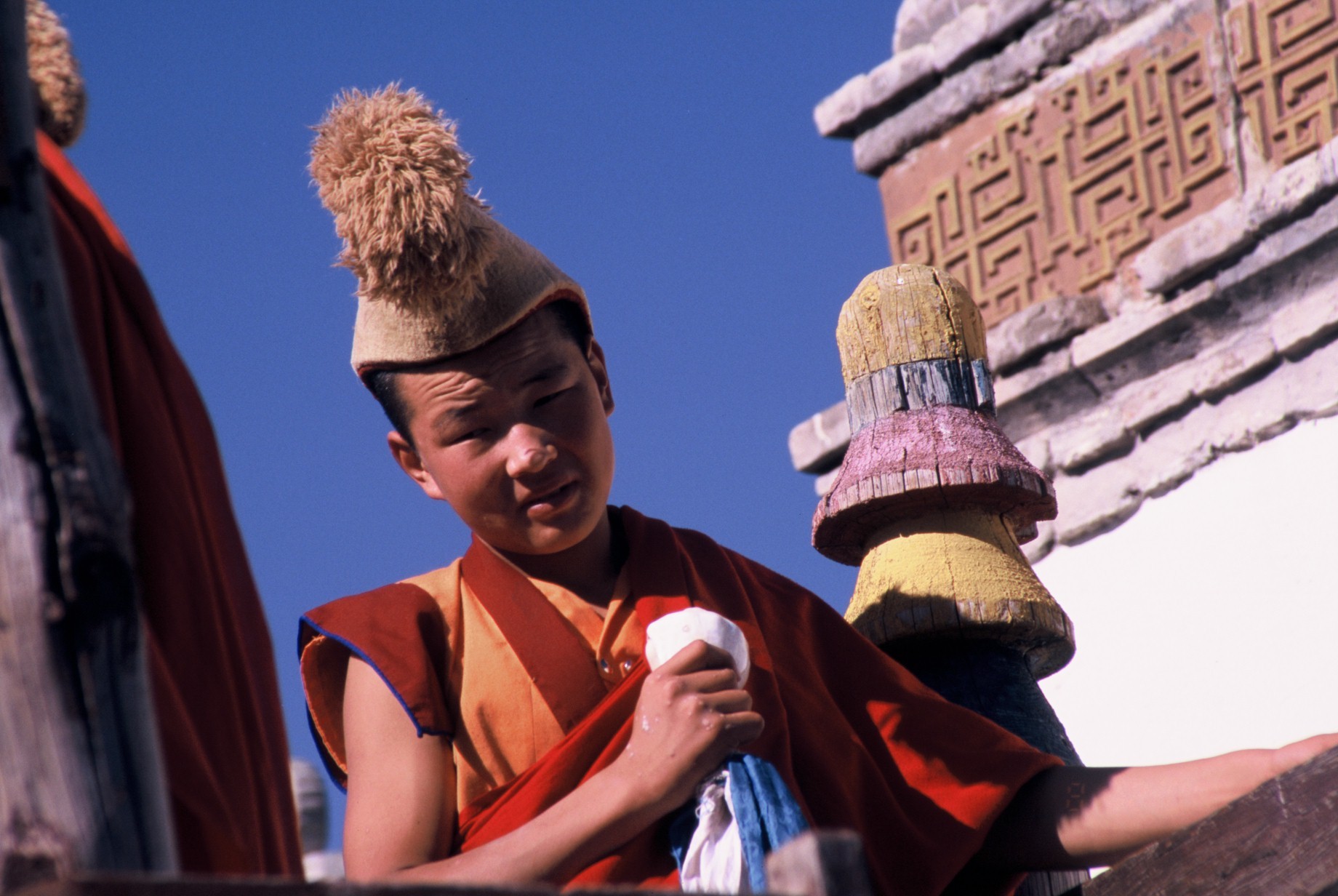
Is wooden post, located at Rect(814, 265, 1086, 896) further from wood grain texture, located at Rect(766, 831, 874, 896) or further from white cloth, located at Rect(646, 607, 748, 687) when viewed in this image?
wood grain texture, located at Rect(766, 831, 874, 896)

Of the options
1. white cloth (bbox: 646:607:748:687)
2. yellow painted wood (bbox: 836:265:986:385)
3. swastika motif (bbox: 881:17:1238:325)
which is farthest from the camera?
swastika motif (bbox: 881:17:1238:325)

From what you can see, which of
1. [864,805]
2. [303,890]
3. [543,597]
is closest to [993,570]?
[864,805]

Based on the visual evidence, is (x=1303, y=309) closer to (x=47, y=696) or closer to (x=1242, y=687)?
(x=1242, y=687)

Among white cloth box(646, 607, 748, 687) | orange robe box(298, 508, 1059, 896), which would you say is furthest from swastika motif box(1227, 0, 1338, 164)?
white cloth box(646, 607, 748, 687)

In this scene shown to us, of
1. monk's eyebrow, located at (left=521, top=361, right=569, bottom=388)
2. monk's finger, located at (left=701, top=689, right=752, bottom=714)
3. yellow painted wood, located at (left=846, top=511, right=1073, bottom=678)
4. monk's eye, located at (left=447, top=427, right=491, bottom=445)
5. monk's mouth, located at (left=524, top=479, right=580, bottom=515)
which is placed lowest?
monk's finger, located at (left=701, top=689, right=752, bottom=714)

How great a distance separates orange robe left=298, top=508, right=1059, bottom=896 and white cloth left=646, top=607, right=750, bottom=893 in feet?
Result: 0.34

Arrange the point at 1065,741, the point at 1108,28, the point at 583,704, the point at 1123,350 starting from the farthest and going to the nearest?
the point at 1108,28 < the point at 1123,350 < the point at 1065,741 < the point at 583,704

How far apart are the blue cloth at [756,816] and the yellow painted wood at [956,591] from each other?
680 mm

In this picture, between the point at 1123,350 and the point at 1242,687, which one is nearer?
the point at 1242,687

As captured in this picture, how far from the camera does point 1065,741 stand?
3.22m

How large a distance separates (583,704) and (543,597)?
0.21 meters

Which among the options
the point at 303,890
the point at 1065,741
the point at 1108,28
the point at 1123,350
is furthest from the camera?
the point at 1108,28

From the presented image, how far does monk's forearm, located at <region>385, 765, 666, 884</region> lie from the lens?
2.44 meters

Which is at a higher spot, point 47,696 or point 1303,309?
point 1303,309
